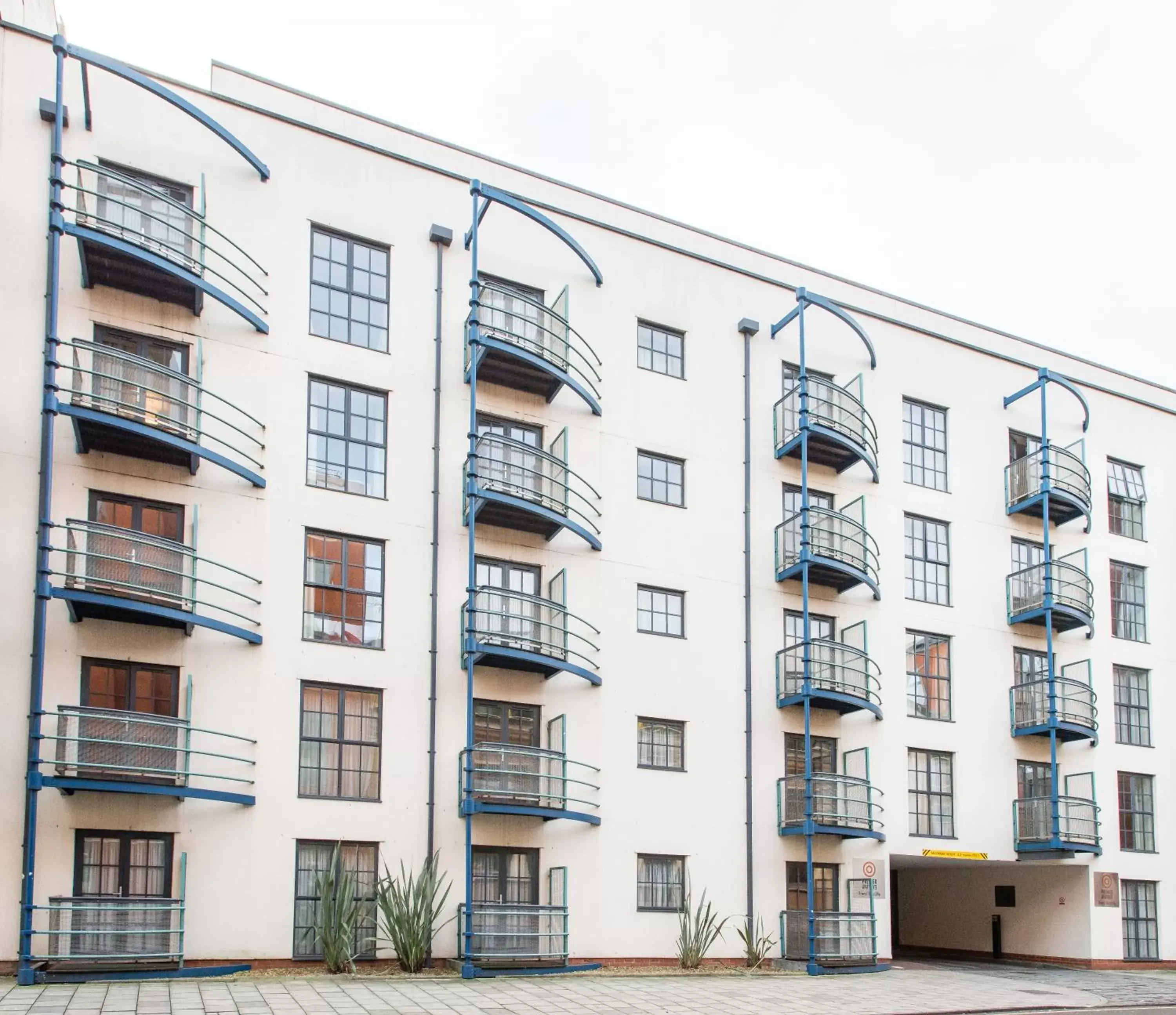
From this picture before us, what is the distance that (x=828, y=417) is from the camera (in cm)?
2469

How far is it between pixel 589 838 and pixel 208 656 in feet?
22.7

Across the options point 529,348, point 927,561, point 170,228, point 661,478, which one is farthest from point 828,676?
point 170,228

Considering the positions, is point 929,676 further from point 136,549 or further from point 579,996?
point 136,549

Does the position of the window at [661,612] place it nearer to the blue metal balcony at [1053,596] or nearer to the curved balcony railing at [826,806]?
the curved balcony railing at [826,806]

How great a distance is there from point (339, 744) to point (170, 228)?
7.87m

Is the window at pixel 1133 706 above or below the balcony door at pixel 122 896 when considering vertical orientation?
above

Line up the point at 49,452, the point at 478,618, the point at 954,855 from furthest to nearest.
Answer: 1. the point at 954,855
2. the point at 478,618
3. the point at 49,452

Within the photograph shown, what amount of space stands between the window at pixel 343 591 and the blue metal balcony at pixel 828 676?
7830 mm

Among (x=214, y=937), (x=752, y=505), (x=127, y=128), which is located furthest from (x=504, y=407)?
(x=214, y=937)

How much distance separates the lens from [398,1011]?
14.5 metres

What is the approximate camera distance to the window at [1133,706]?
2852 centimetres

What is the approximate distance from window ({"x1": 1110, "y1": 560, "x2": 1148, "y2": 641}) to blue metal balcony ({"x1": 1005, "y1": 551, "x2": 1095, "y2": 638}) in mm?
1339

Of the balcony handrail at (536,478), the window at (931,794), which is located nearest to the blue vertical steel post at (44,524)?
the balcony handrail at (536,478)

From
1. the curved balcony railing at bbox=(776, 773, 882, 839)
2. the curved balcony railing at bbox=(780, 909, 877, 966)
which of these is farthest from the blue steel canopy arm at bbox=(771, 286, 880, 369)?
the curved balcony railing at bbox=(780, 909, 877, 966)
